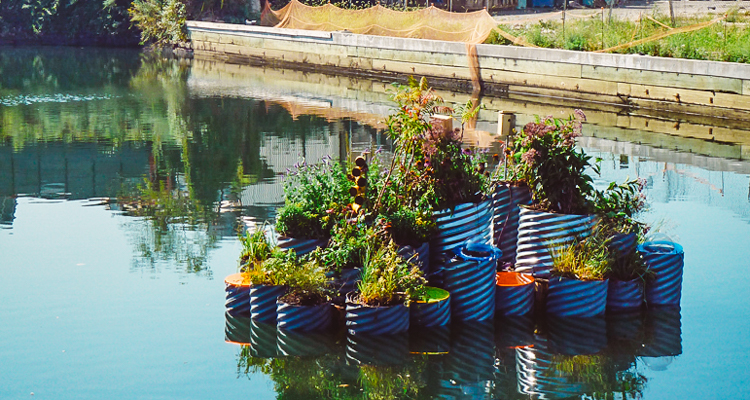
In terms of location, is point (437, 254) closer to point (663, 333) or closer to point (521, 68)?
point (663, 333)

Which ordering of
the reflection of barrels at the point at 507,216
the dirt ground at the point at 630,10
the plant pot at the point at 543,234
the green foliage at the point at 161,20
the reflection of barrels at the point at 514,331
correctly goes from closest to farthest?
the reflection of barrels at the point at 514,331 < the plant pot at the point at 543,234 < the reflection of barrels at the point at 507,216 < the dirt ground at the point at 630,10 < the green foliage at the point at 161,20

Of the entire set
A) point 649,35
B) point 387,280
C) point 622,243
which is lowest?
point 387,280

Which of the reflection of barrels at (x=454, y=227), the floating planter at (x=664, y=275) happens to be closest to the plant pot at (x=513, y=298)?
the reflection of barrels at (x=454, y=227)

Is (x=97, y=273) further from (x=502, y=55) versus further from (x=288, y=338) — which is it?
(x=502, y=55)

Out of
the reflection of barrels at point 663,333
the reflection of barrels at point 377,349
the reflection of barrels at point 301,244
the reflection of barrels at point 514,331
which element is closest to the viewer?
the reflection of barrels at point 377,349

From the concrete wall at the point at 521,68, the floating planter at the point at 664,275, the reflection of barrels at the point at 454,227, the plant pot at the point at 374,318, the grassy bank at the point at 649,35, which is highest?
the grassy bank at the point at 649,35

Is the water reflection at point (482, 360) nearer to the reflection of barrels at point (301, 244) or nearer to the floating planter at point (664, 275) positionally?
the floating planter at point (664, 275)

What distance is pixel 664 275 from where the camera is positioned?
9.04 metres

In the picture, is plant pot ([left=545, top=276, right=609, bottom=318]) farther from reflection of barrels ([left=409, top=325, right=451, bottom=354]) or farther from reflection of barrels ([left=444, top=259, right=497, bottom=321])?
reflection of barrels ([left=409, top=325, right=451, bottom=354])

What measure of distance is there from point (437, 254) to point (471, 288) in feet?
1.85

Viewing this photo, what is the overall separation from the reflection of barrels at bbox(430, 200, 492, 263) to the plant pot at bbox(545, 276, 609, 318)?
2.99 feet

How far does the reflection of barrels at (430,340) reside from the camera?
8.10 m

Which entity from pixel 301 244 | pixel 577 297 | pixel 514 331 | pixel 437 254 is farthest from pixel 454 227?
pixel 301 244

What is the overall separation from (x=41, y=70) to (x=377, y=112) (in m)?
17.7
